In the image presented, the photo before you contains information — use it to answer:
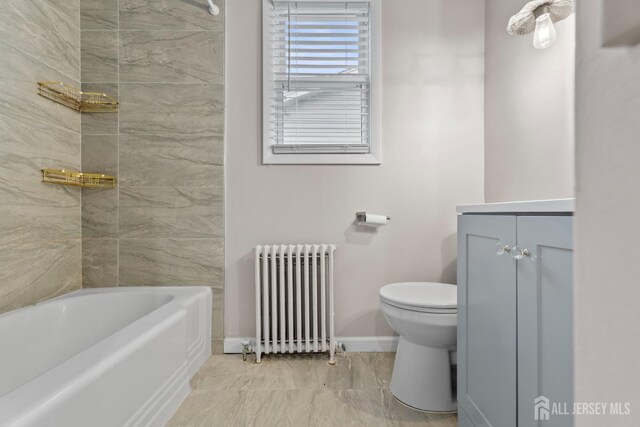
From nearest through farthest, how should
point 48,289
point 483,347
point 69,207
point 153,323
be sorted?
point 483,347, point 153,323, point 48,289, point 69,207

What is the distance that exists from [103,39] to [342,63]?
1467 mm

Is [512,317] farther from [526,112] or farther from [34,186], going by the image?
[34,186]

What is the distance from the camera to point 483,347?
106cm

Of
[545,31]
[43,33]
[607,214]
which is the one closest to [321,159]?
[545,31]

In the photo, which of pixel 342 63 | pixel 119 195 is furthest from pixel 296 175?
pixel 119 195

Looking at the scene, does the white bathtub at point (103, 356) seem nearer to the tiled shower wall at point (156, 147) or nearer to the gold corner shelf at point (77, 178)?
the tiled shower wall at point (156, 147)

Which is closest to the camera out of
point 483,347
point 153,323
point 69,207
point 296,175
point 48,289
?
point 483,347

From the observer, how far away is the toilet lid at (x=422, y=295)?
4.41 ft

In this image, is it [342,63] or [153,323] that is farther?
[342,63]

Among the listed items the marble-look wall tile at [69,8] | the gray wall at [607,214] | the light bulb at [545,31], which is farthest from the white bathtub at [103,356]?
the light bulb at [545,31]

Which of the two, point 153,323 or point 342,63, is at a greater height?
point 342,63

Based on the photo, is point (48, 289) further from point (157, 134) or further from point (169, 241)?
point (157, 134)

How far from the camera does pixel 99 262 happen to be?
6.43 feet

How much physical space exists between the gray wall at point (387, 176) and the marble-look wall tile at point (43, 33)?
0.89 metres
